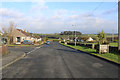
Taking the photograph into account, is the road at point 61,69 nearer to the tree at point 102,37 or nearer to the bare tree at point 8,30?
the tree at point 102,37

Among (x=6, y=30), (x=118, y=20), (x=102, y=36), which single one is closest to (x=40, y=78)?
(x=118, y=20)

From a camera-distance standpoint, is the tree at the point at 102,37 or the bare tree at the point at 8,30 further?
the bare tree at the point at 8,30

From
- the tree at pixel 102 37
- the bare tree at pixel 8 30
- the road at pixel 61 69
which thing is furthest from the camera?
the bare tree at pixel 8 30

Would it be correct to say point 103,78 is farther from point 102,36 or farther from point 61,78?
point 102,36

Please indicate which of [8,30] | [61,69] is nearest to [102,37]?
[61,69]

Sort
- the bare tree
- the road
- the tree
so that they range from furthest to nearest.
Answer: the bare tree → the tree → the road

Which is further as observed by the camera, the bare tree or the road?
the bare tree

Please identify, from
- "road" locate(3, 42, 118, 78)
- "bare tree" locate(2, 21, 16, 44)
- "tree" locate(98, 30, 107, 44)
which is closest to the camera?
"road" locate(3, 42, 118, 78)

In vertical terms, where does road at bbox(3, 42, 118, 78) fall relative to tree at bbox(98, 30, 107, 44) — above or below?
below

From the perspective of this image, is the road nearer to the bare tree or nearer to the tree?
the tree

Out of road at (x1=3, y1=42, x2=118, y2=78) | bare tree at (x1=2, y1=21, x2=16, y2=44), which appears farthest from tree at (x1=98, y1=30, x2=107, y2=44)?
bare tree at (x1=2, y1=21, x2=16, y2=44)

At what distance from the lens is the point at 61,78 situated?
7.51m

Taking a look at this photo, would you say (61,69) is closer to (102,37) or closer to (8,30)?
(102,37)

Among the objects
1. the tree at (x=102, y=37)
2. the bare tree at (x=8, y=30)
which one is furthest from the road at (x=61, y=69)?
the bare tree at (x=8, y=30)
